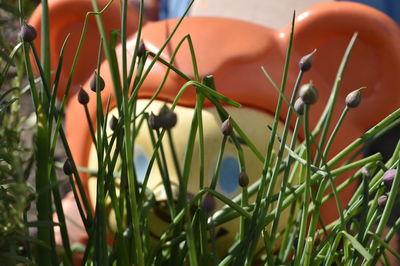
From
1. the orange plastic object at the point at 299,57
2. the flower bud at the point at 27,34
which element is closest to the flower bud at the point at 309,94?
the flower bud at the point at 27,34

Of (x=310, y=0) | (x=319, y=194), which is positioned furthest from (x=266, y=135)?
(x=319, y=194)

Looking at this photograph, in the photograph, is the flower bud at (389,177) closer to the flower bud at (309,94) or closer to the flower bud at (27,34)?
the flower bud at (309,94)

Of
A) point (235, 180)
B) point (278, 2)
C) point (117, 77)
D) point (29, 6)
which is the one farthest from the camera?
point (29, 6)

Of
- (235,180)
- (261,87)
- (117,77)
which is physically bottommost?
(235,180)

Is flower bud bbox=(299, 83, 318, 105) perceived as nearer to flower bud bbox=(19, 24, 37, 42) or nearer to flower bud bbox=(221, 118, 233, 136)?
flower bud bbox=(221, 118, 233, 136)

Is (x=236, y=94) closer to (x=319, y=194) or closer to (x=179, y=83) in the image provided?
(x=179, y=83)

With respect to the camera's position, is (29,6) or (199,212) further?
(29,6)

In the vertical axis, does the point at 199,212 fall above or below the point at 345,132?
above

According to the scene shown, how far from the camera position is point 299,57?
3.12 ft

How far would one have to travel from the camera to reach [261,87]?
0.92 metres

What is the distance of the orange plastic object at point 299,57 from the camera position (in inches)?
35.8

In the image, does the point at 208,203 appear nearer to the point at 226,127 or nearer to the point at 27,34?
the point at 226,127

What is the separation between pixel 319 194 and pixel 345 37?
47 cm

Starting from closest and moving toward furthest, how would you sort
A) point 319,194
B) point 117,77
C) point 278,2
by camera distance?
1. point 117,77
2. point 319,194
3. point 278,2
